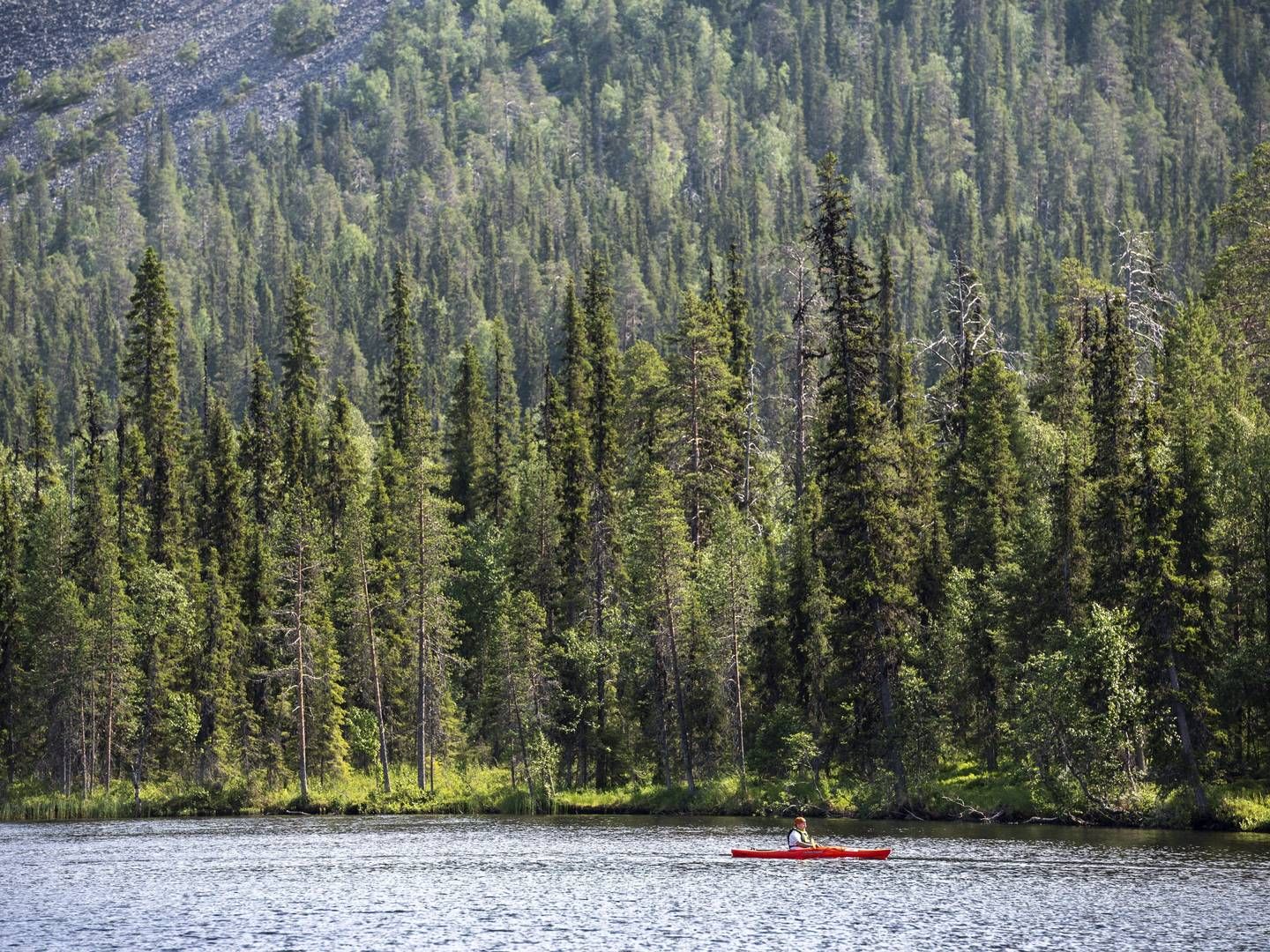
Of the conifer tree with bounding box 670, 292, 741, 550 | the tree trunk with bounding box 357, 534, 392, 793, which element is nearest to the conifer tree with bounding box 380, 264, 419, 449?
the tree trunk with bounding box 357, 534, 392, 793

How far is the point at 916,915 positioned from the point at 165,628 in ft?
200

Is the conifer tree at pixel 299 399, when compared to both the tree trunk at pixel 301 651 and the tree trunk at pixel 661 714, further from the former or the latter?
the tree trunk at pixel 661 714

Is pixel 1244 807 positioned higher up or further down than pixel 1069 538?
further down

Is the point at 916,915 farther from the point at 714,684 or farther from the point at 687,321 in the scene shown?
the point at 687,321

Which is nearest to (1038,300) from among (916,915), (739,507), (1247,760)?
(739,507)

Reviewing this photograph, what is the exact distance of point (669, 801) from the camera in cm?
8300

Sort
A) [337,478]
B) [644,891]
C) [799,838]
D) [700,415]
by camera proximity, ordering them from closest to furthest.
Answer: [644,891] → [799,838] → [700,415] → [337,478]

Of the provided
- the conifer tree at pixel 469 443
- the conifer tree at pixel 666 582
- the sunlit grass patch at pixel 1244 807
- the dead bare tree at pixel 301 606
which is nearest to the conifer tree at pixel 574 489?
the conifer tree at pixel 469 443

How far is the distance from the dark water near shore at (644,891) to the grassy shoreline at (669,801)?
1.64m

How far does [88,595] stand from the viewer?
100 m

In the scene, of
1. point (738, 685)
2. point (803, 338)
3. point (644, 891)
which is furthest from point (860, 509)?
point (644, 891)

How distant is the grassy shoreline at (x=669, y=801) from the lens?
208 ft

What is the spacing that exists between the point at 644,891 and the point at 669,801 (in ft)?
100

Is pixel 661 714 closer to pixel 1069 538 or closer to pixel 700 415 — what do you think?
pixel 700 415
